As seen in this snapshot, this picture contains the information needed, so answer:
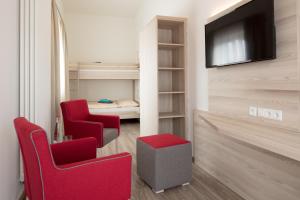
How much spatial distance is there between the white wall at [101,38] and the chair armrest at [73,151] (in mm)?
4663

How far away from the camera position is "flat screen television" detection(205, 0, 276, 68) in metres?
1.53

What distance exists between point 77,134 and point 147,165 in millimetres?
1136

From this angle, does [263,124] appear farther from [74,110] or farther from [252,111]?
[74,110]

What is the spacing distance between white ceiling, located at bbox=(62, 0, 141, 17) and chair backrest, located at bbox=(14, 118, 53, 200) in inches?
179

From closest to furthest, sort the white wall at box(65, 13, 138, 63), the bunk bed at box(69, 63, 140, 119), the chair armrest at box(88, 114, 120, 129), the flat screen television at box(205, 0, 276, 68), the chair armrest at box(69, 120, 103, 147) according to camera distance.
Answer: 1. the flat screen television at box(205, 0, 276, 68)
2. the chair armrest at box(69, 120, 103, 147)
3. the chair armrest at box(88, 114, 120, 129)
4. the bunk bed at box(69, 63, 140, 119)
5. the white wall at box(65, 13, 138, 63)

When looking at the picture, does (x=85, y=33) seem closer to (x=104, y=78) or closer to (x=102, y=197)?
(x=104, y=78)

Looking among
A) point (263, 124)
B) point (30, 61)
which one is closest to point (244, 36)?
point (263, 124)

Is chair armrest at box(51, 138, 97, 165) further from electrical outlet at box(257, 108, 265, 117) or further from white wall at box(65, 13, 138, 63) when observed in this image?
white wall at box(65, 13, 138, 63)

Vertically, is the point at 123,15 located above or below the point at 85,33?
above

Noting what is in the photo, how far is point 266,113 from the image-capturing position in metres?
1.66

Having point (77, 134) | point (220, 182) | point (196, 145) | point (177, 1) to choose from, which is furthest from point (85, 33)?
point (220, 182)

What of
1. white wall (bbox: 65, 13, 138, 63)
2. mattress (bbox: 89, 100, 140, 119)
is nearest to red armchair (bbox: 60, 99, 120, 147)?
mattress (bbox: 89, 100, 140, 119)

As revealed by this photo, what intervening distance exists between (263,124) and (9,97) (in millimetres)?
2041

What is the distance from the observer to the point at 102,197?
134 centimetres
